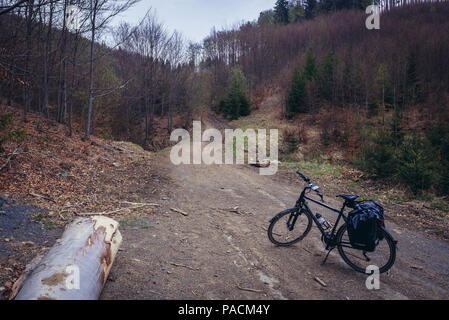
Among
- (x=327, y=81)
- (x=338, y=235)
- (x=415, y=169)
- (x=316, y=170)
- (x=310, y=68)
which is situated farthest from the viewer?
(x=310, y=68)

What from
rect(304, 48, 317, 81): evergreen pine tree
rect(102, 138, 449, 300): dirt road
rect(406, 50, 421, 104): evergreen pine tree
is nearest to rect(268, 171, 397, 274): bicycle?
rect(102, 138, 449, 300): dirt road

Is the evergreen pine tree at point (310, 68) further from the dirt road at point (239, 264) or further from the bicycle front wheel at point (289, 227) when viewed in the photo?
the bicycle front wheel at point (289, 227)

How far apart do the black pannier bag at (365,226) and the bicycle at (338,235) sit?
0.09 meters

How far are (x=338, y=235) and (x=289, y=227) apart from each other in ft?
3.09

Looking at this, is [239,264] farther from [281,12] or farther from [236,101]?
[281,12]

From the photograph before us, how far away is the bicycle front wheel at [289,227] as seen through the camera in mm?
4945

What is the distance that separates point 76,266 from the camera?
3.05 metres

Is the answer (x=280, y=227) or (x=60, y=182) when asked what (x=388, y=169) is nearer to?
(x=280, y=227)

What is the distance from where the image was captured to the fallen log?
274 cm

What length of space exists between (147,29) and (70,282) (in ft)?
92.3

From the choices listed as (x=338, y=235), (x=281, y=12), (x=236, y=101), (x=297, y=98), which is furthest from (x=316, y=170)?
(x=281, y=12)

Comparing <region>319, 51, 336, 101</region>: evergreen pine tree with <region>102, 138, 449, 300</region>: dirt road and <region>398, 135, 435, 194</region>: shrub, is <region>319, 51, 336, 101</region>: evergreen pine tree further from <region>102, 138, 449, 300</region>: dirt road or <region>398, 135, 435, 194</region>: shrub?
<region>102, 138, 449, 300</region>: dirt road

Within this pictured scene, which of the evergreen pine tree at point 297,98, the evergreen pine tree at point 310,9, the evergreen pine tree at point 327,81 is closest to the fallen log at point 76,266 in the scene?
the evergreen pine tree at point 297,98

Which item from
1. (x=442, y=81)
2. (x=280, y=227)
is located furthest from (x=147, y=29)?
(x=442, y=81)
